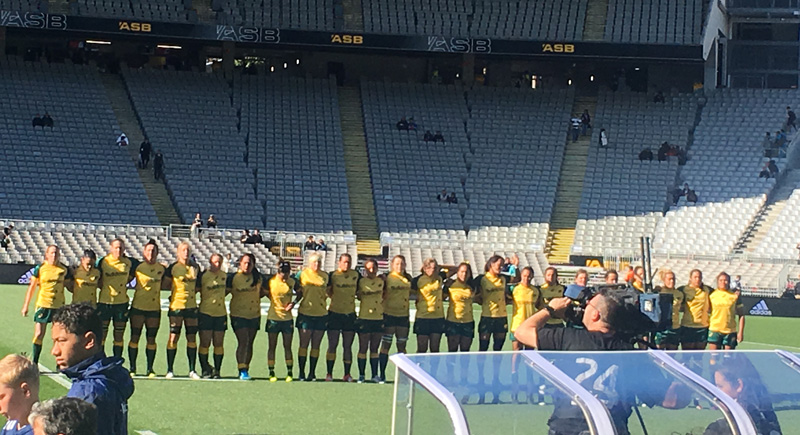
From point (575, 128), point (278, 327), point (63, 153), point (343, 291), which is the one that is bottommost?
point (278, 327)

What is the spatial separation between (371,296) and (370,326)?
0.35m

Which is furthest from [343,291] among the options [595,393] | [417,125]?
[417,125]

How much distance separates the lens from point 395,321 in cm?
1530

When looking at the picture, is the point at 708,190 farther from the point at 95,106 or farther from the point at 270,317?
the point at 270,317

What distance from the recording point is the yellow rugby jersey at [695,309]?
16188 millimetres

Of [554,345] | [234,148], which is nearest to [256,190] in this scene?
[234,148]

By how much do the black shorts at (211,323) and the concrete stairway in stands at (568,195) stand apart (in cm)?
2065

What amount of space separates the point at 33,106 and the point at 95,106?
1.69m

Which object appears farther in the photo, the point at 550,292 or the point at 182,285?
the point at 550,292

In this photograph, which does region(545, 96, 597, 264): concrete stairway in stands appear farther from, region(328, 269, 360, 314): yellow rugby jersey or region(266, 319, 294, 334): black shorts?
region(266, 319, 294, 334): black shorts

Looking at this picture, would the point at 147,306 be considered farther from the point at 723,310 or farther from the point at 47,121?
the point at 47,121

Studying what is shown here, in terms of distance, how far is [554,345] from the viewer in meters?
7.64

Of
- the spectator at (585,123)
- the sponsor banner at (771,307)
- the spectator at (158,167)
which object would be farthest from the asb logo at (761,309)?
the spectator at (158,167)

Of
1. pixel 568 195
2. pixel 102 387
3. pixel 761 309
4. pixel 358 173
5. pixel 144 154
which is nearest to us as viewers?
pixel 102 387
